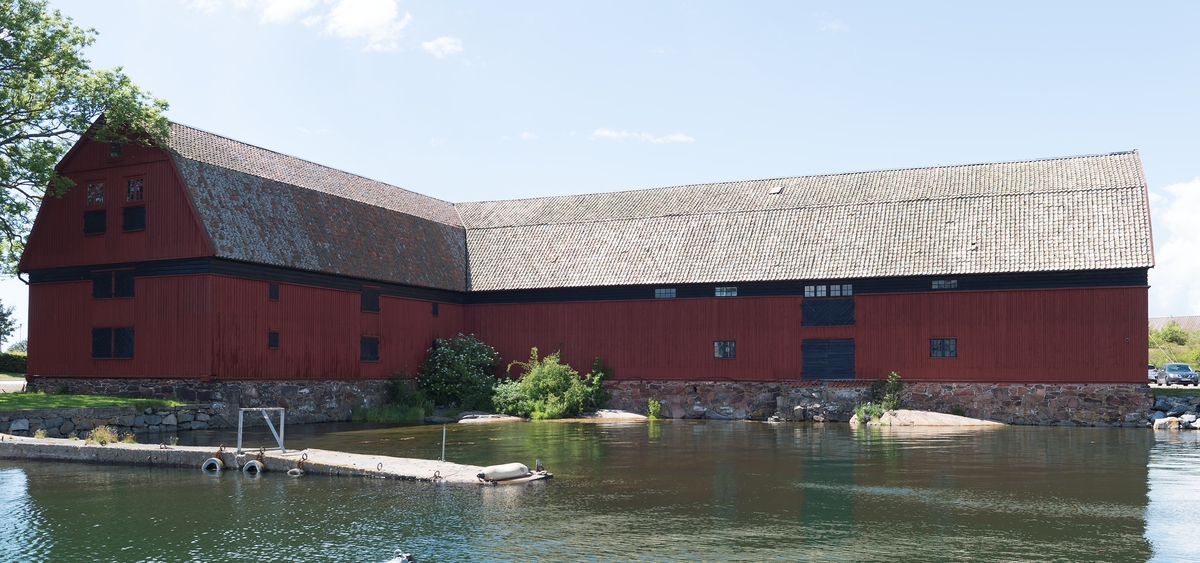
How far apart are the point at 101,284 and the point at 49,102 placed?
22.1ft

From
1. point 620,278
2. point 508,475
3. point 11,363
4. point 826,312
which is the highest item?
point 620,278

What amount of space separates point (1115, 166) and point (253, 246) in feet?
110

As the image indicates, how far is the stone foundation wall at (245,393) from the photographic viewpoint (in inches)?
1341

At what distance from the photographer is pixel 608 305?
4275 cm

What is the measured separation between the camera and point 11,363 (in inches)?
2053

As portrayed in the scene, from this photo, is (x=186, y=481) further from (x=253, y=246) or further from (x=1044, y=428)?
(x=1044, y=428)

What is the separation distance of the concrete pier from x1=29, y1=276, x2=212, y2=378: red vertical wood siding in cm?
967

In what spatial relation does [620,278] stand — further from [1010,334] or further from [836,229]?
[1010,334]

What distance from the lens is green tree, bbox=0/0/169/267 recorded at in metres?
35.6

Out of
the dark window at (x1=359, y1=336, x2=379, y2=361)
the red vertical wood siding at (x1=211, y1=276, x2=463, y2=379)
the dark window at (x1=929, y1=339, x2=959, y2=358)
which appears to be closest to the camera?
the red vertical wood siding at (x1=211, y1=276, x2=463, y2=379)

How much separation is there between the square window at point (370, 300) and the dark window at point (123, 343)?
27.4 ft

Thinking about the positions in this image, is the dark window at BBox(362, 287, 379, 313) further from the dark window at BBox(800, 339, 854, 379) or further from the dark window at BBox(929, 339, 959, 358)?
the dark window at BBox(929, 339, 959, 358)

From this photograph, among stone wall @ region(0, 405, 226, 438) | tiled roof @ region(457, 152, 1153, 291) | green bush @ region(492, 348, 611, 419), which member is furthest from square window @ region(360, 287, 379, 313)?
stone wall @ region(0, 405, 226, 438)

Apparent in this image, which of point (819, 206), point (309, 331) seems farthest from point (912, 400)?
point (309, 331)
